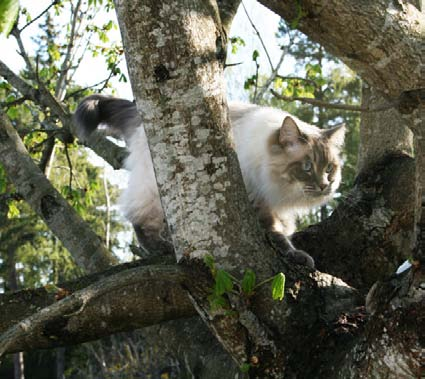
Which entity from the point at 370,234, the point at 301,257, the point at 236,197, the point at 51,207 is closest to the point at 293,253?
the point at 301,257

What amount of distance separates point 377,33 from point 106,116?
2715 mm

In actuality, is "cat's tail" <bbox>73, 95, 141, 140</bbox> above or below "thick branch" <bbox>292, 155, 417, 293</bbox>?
above

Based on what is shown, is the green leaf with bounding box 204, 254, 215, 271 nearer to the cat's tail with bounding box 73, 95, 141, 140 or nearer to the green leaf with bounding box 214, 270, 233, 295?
the green leaf with bounding box 214, 270, 233, 295

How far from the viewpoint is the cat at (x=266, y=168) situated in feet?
12.8

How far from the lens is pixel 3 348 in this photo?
1781mm

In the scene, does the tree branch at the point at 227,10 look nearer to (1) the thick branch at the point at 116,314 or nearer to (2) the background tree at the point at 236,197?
(2) the background tree at the point at 236,197

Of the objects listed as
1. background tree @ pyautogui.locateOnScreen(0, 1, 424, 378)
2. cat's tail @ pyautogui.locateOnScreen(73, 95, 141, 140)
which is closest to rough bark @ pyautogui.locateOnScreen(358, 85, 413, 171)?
cat's tail @ pyautogui.locateOnScreen(73, 95, 141, 140)

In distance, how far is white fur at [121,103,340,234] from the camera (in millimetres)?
3936

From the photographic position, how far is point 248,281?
77.4 inches

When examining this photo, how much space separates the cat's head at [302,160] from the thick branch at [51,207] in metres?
1.25

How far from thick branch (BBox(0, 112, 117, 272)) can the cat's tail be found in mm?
470

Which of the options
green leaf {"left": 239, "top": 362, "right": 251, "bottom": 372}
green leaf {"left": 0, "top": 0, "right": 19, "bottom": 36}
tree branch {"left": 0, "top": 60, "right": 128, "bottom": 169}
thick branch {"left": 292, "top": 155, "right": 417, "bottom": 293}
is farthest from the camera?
Answer: tree branch {"left": 0, "top": 60, "right": 128, "bottom": 169}

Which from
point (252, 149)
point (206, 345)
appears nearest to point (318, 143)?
point (252, 149)

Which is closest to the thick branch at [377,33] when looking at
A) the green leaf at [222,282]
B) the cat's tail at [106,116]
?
the green leaf at [222,282]
